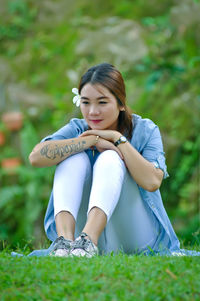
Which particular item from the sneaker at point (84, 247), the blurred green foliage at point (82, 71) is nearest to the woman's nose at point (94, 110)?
the sneaker at point (84, 247)

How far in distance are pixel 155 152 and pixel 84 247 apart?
833 mm

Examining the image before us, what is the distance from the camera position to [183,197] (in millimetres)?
5527

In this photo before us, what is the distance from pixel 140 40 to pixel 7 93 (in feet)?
7.71

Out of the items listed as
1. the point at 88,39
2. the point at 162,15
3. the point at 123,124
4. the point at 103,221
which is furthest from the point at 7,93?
the point at 103,221

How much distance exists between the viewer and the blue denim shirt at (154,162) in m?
2.67

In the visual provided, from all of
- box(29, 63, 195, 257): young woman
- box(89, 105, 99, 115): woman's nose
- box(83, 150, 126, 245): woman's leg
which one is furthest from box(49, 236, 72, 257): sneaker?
box(89, 105, 99, 115): woman's nose

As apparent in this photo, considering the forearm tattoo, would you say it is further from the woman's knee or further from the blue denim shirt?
the blue denim shirt

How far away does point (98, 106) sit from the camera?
9.18 ft

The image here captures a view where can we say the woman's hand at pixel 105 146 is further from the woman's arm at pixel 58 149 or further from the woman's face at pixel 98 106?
the woman's face at pixel 98 106

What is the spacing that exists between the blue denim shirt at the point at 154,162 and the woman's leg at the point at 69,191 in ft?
0.69

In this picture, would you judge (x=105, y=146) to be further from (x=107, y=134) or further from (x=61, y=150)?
(x=61, y=150)

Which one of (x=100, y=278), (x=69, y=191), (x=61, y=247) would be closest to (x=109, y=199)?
(x=69, y=191)

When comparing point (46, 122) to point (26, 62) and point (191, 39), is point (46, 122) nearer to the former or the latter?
point (26, 62)

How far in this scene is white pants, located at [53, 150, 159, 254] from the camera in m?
2.42
